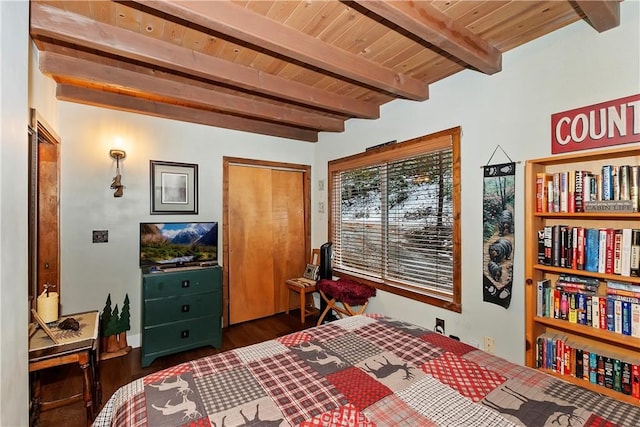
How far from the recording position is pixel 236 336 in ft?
11.3

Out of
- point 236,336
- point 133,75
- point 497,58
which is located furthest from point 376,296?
point 133,75

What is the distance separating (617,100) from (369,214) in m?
2.23

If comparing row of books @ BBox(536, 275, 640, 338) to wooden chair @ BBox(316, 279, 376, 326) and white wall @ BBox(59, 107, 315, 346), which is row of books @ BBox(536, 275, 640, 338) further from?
white wall @ BBox(59, 107, 315, 346)

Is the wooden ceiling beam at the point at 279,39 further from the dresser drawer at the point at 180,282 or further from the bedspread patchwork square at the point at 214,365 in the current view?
the dresser drawer at the point at 180,282

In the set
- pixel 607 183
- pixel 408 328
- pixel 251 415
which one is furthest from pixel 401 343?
pixel 607 183

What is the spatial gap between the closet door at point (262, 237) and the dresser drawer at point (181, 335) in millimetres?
631

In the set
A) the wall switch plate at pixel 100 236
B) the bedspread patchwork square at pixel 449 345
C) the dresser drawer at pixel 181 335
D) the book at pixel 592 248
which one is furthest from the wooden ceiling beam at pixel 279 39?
the dresser drawer at pixel 181 335

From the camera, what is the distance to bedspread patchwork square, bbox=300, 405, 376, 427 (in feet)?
3.35

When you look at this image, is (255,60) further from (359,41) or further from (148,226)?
(148,226)

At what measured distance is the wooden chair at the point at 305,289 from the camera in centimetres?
377

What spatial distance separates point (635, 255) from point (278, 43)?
2.31m

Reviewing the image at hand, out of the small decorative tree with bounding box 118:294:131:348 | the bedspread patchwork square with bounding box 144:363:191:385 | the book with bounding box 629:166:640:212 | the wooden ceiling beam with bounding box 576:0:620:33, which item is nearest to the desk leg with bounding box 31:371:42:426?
the small decorative tree with bounding box 118:294:131:348

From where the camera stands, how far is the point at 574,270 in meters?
1.70

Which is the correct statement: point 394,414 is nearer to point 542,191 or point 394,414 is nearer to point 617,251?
point 617,251
